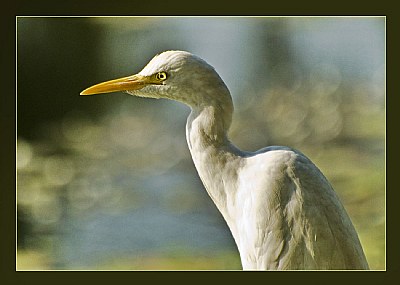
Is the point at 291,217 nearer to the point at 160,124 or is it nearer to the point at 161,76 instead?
the point at 161,76

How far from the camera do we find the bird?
2.14m

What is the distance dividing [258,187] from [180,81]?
15.9 inches

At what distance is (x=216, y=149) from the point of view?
7.40 feet

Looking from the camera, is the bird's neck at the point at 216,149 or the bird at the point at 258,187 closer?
the bird at the point at 258,187

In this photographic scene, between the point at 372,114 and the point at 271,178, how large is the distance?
78cm

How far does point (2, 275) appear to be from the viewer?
2.69m

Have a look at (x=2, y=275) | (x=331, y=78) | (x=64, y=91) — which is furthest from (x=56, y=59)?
Answer: (x=331, y=78)

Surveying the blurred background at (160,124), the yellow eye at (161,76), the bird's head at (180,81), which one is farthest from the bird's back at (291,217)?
the blurred background at (160,124)

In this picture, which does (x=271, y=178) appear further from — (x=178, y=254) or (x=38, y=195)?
(x=38, y=195)

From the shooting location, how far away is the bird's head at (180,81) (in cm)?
223

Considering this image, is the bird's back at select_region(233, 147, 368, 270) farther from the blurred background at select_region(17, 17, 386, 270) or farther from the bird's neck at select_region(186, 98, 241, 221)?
the blurred background at select_region(17, 17, 386, 270)

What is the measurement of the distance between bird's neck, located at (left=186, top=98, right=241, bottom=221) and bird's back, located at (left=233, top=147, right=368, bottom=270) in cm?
6

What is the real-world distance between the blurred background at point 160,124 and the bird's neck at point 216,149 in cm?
57

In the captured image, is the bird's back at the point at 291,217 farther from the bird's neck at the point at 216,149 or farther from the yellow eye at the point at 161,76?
the yellow eye at the point at 161,76
